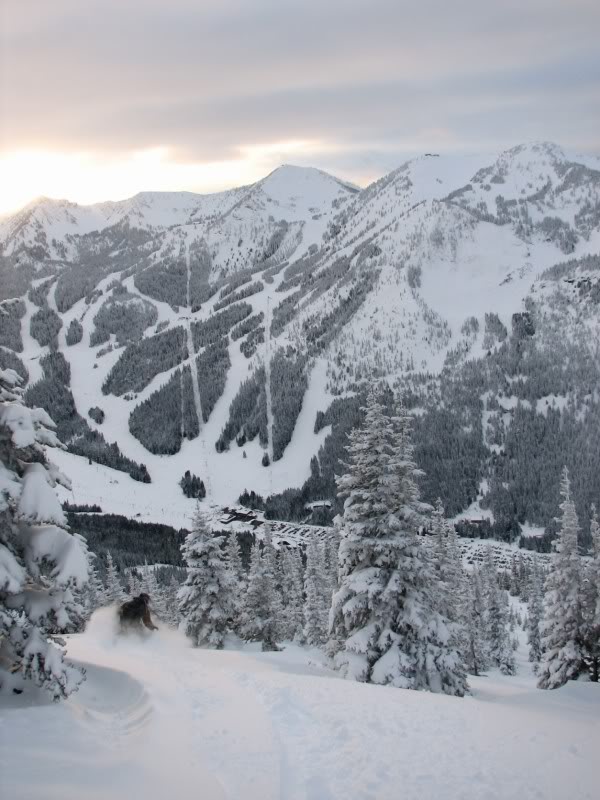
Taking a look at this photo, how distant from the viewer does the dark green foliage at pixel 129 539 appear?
11844 centimetres

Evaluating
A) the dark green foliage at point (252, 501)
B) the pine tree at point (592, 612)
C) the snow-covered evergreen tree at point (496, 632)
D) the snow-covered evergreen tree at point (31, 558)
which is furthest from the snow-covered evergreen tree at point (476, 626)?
the dark green foliage at point (252, 501)

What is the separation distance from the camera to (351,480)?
22906 millimetres

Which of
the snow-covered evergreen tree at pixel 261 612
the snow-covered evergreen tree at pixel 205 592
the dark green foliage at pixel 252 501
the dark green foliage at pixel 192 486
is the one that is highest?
the snow-covered evergreen tree at pixel 205 592

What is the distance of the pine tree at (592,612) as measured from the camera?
30625mm

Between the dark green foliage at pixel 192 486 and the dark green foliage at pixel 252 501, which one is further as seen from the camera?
the dark green foliage at pixel 192 486

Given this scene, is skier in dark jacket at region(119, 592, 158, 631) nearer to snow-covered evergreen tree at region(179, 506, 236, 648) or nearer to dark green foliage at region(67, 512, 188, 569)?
snow-covered evergreen tree at region(179, 506, 236, 648)

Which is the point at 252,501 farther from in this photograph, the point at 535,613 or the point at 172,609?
the point at 172,609

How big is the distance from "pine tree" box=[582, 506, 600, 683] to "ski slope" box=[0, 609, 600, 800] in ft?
53.0

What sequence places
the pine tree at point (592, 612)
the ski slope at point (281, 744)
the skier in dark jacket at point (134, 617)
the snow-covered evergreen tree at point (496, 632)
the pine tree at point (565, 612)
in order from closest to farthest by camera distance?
1. the ski slope at point (281, 744)
2. the skier in dark jacket at point (134, 617)
3. the pine tree at point (592, 612)
4. the pine tree at point (565, 612)
5. the snow-covered evergreen tree at point (496, 632)

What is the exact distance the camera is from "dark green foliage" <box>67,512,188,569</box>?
118 metres

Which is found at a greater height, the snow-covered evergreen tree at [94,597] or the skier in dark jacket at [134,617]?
the skier in dark jacket at [134,617]

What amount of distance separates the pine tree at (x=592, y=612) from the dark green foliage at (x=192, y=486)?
473 ft

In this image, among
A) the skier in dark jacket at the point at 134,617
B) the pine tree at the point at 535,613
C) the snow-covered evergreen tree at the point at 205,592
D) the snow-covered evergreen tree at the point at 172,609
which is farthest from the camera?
the pine tree at the point at 535,613

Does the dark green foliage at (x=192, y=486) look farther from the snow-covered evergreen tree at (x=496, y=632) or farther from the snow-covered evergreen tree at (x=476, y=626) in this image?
the snow-covered evergreen tree at (x=496, y=632)
